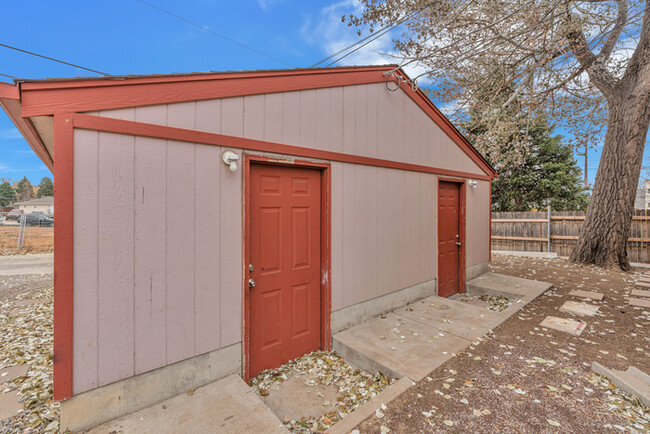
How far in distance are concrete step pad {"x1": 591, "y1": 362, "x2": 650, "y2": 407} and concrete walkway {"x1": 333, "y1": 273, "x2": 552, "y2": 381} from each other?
40.2 inches

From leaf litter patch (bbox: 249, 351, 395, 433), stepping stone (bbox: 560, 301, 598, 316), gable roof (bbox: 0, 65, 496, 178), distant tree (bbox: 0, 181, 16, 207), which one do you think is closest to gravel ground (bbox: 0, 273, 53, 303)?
gable roof (bbox: 0, 65, 496, 178)

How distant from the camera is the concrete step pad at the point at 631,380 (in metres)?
2.16

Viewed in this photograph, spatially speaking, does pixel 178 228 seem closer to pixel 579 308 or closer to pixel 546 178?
pixel 579 308

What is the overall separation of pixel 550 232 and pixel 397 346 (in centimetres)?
957

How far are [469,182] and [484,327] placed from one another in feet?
10.8

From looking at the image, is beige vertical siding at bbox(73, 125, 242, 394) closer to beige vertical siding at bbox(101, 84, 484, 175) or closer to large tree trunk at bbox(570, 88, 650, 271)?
beige vertical siding at bbox(101, 84, 484, 175)

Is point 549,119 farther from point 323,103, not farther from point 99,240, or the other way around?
point 99,240

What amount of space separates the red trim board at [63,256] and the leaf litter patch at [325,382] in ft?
4.76

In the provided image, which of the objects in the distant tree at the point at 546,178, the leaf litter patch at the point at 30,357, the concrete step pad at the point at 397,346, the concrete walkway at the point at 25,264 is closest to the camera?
the leaf litter patch at the point at 30,357

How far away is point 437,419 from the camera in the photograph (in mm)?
2004

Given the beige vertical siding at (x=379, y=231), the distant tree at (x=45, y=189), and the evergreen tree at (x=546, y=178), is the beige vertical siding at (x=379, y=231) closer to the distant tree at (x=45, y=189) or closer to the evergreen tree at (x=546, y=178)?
the evergreen tree at (x=546, y=178)

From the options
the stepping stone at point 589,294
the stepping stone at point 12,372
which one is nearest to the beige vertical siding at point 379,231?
the stepping stone at point 589,294

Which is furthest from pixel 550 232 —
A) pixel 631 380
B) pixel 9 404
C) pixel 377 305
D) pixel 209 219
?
pixel 9 404

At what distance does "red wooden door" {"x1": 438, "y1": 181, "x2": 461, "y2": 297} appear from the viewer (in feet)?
16.8
